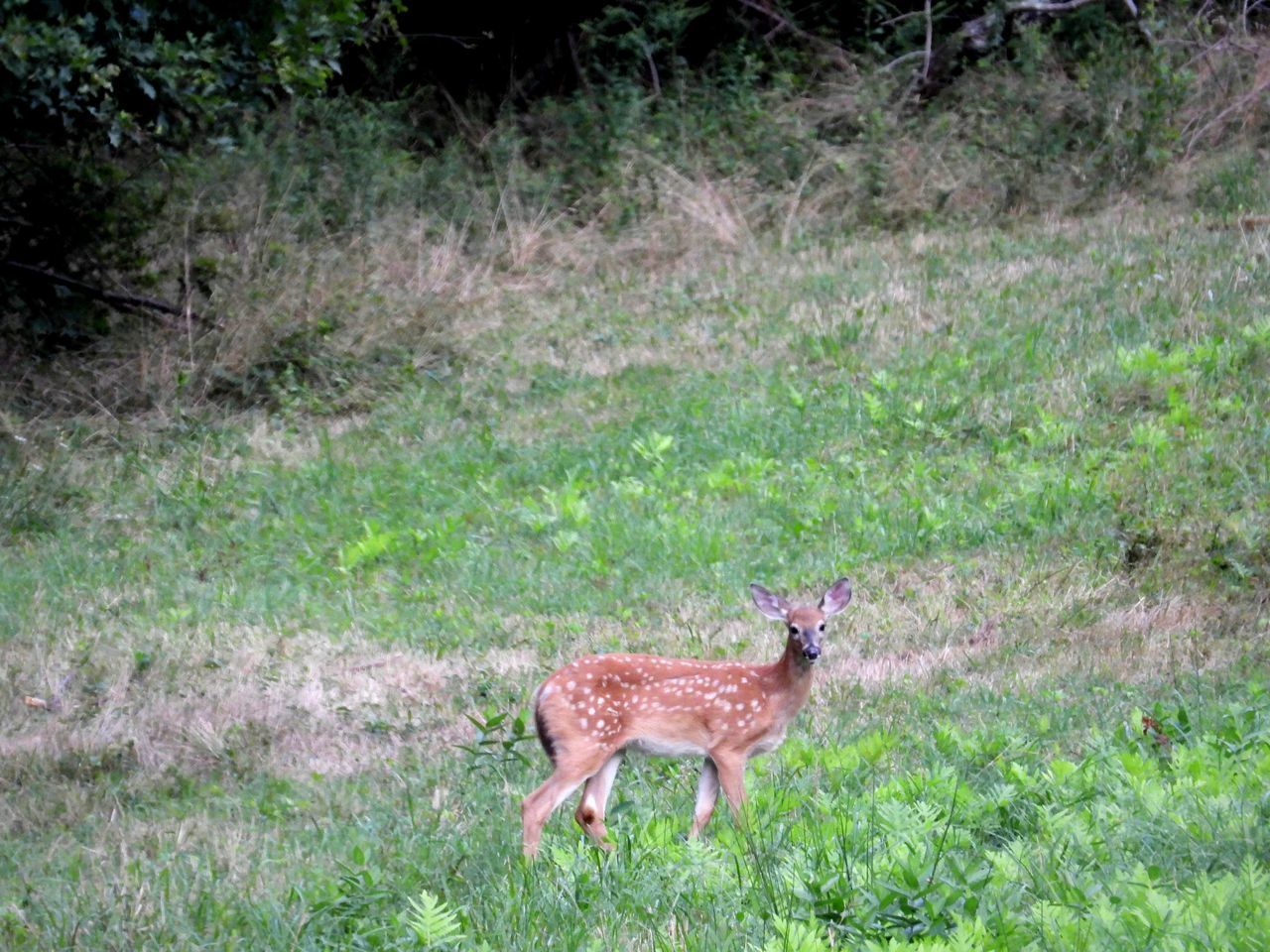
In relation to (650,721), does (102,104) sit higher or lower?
higher

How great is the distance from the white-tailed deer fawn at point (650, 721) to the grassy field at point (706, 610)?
0.21 metres

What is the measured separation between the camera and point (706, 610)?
10.4 metres

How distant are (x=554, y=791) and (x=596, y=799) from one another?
1.07 feet

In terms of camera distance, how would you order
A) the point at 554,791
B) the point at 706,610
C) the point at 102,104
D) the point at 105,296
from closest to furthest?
the point at 554,791 < the point at 706,610 < the point at 102,104 < the point at 105,296

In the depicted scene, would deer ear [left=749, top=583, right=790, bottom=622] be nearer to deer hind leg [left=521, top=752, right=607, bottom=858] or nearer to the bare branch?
deer hind leg [left=521, top=752, right=607, bottom=858]

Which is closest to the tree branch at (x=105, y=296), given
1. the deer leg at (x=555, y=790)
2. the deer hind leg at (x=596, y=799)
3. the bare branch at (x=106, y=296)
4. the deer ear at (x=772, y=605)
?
the bare branch at (x=106, y=296)

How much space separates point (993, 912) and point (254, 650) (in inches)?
263

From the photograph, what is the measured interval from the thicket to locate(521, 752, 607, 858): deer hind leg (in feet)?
27.9

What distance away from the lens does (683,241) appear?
2044 cm

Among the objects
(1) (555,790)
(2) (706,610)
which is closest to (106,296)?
(2) (706,610)

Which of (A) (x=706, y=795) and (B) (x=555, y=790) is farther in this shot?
(A) (x=706, y=795)

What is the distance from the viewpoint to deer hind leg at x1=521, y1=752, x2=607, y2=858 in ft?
22.5

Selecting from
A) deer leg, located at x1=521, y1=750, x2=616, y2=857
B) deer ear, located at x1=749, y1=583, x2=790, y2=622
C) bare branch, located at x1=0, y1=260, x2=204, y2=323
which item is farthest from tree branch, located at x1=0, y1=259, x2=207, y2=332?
deer leg, located at x1=521, y1=750, x2=616, y2=857

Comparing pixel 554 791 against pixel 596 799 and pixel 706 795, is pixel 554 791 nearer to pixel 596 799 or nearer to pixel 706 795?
pixel 596 799
